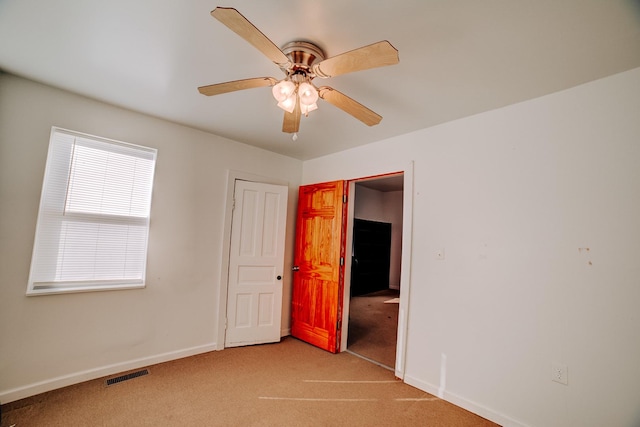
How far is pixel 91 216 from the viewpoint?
2.52m

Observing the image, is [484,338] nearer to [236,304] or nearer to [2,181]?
[236,304]

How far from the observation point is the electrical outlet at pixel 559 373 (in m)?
1.89

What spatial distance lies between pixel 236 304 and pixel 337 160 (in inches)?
90.3

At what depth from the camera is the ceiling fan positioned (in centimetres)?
122

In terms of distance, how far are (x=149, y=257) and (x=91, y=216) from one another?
632 millimetres

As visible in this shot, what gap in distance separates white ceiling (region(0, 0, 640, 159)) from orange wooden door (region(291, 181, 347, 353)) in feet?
4.48

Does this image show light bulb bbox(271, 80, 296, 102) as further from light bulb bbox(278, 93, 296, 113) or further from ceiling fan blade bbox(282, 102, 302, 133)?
ceiling fan blade bbox(282, 102, 302, 133)

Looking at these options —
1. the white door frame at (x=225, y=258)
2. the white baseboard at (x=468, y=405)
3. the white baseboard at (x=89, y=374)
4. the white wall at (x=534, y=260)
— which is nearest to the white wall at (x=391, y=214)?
the white door frame at (x=225, y=258)

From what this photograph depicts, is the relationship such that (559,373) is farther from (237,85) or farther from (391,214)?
(391,214)

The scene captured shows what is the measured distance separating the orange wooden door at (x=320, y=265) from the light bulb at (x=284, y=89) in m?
1.95

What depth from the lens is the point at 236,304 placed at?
3410 millimetres

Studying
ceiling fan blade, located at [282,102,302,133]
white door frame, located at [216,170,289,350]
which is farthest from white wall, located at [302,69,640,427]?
white door frame, located at [216,170,289,350]

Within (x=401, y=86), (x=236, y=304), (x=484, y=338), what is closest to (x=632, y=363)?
(x=484, y=338)

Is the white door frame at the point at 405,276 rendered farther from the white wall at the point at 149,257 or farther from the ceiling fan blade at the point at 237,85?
the white wall at the point at 149,257
